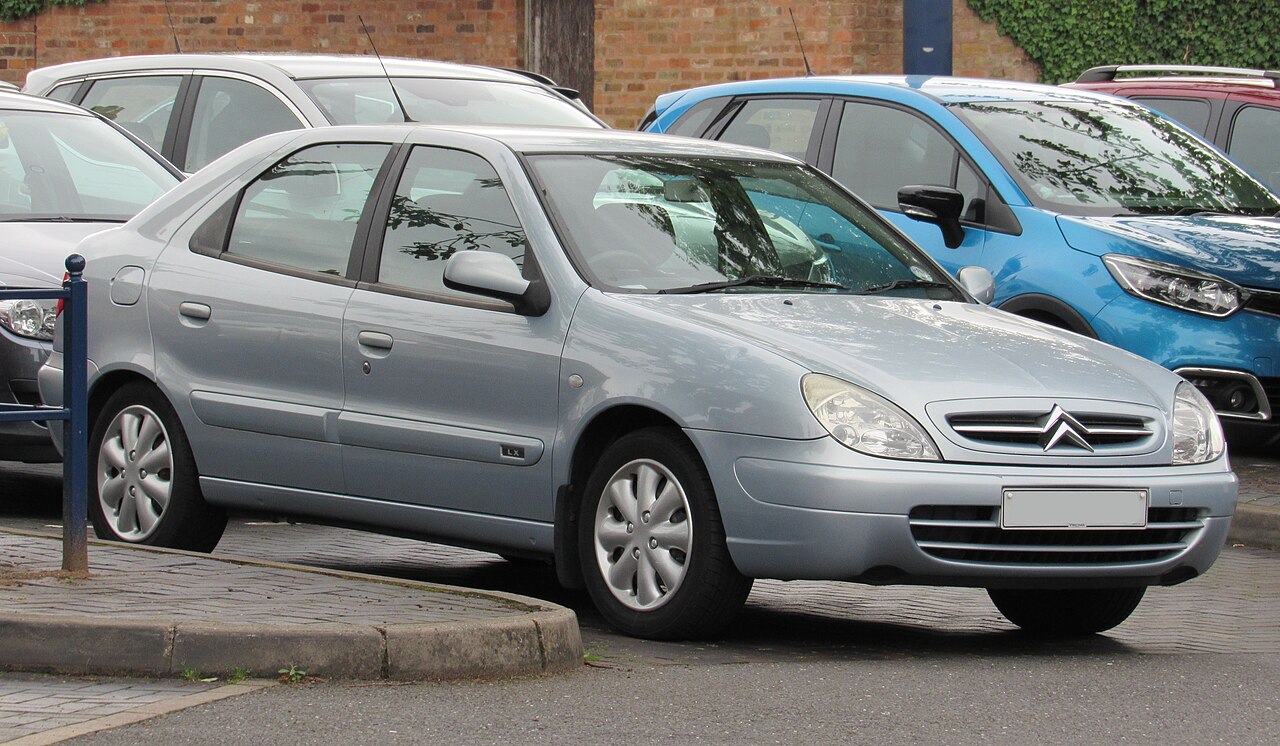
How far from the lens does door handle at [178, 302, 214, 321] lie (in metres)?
7.95

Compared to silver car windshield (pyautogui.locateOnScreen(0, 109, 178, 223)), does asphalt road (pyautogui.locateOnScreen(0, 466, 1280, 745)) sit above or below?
below

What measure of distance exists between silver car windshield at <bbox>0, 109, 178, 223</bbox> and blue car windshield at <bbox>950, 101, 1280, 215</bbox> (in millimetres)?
4262

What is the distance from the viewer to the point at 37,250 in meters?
9.90

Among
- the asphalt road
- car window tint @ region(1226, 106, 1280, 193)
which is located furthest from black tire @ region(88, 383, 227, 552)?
car window tint @ region(1226, 106, 1280, 193)

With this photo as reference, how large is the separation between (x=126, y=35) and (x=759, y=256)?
20446mm

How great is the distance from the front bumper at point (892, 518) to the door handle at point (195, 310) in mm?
2326

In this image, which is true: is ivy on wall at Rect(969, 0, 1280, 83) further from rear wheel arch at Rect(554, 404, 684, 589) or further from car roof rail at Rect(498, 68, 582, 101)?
rear wheel arch at Rect(554, 404, 684, 589)

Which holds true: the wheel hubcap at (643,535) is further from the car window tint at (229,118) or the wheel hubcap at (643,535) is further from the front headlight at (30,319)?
the car window tint at (229,118)

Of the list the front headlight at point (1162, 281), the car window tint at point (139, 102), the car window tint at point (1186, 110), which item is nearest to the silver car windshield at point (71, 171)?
the car window tint at point (139, 102)

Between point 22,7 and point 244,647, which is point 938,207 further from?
point 22,7

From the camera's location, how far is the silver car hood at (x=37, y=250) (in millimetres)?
9664

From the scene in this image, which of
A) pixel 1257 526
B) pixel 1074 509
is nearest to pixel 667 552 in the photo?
pixel 1074 509

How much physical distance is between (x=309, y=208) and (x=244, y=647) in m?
2.58

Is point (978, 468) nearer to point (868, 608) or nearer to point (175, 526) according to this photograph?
point (868, 608)
